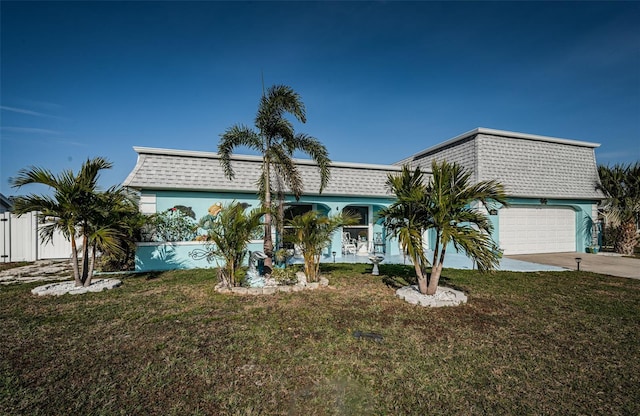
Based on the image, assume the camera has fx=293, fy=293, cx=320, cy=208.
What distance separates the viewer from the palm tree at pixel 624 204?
535 inches

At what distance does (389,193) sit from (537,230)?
8.63 metres

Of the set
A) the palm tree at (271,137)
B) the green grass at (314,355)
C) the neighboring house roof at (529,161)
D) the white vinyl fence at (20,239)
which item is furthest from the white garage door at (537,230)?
the white vinyl fence at (20,239)

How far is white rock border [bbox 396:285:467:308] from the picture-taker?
6023 mm

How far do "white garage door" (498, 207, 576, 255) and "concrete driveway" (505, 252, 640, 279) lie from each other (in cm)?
54

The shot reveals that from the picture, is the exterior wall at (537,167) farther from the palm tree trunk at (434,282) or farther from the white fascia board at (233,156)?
the palm tree trunk at (434,282)

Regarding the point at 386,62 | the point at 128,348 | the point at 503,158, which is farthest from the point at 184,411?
the point at 503,158

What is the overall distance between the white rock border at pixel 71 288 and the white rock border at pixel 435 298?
7122 millimetres

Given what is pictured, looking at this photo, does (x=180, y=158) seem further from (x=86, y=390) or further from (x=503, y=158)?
(x=503, y=158)

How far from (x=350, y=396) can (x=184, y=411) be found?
63.8 inches

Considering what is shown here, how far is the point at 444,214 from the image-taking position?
19.1ft

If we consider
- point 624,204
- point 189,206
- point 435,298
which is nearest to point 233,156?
point 189,206

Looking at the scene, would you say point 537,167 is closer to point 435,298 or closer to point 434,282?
point 434,282

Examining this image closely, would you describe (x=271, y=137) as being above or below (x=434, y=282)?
above

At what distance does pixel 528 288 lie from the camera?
24.8 feet
